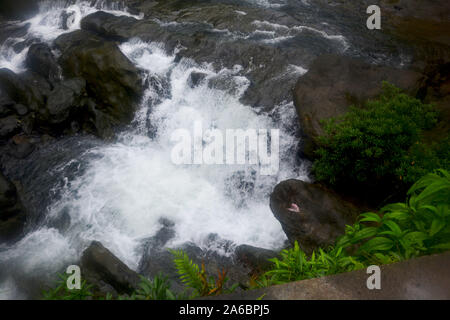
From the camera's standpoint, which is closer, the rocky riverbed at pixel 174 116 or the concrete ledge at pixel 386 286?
the concrete ledge at pixel 386 286

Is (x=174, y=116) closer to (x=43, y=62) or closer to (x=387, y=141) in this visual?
(x=43, y=62)

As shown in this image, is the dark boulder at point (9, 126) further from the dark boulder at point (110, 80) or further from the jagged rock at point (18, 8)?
the jagged rock at point (18, 8)

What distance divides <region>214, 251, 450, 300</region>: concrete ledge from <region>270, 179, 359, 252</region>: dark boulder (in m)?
3.80

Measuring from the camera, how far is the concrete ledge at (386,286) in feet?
7.09

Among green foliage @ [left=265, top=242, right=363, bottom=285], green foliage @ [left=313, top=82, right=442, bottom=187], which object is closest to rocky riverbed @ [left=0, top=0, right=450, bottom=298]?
green foliage @ [left=313, top=82, right=442, bottom=187]

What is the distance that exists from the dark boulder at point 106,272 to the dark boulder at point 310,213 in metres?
2.82

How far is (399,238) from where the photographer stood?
8.35 feet

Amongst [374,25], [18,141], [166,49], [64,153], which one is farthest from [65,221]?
[374,25]

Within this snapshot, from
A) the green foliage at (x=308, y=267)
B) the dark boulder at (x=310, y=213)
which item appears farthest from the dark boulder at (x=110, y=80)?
the green foliage at (x=308, y=267)

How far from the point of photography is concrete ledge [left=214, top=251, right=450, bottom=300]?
216cm

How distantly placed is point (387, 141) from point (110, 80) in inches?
278

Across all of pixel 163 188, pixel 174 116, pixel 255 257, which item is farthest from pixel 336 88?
pixel 163 188
